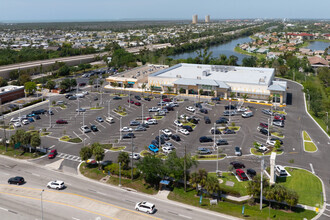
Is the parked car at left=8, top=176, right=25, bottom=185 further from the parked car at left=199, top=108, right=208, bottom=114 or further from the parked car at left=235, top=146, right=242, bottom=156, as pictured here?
the parked car at left=199, top=108, right=208, bottom=114

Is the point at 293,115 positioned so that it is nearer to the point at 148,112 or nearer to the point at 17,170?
the point at 148,112

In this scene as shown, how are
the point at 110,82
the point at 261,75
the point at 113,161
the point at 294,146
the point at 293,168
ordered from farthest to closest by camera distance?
the point at 110,82 < the point at 261,75 < the point at 294,146 < the point at 113,161 < the point at 293,168

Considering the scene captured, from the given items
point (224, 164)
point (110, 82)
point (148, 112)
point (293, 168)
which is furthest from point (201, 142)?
point (110, 82)

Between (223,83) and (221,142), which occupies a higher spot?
(223,83)

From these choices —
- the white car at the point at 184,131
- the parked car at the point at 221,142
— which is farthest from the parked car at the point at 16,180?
the parked car at the point at 221,142

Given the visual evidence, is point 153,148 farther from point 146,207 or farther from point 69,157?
point 146,207

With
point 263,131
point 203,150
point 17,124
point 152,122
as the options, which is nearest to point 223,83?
point 263,131
